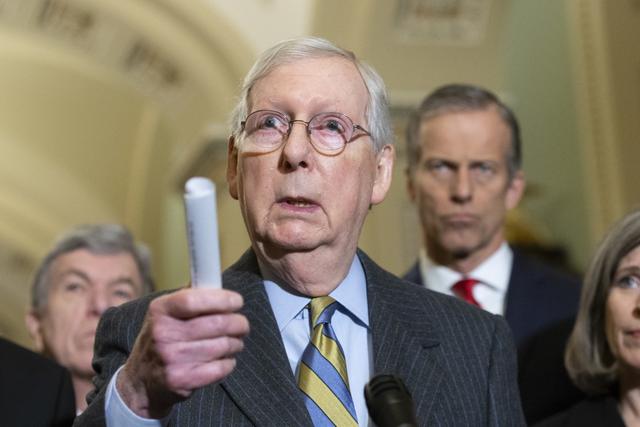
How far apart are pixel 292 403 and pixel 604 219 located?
8.31 meters

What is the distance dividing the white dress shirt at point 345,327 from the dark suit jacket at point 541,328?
58.8 inches

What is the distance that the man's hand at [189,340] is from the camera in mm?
1990

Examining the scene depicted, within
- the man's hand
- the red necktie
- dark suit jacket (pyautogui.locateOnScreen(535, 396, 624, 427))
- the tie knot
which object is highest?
the man's hand

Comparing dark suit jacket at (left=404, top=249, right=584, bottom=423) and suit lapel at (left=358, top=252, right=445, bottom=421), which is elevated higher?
suit lapel at (left=358, top=252, right=445, bottom=421)

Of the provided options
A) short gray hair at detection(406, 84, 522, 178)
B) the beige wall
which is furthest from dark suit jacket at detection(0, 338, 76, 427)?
the beige wall

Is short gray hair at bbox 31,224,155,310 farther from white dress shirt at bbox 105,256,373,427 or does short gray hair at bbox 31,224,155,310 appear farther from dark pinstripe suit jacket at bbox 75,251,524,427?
white dress shirt at bbox 105,256,373,427

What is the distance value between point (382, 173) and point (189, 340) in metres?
0.92

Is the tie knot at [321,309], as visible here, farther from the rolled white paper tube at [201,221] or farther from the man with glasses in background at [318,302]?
the rolled white paper tube at [201,221]

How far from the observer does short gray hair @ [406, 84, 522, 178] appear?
4.53 meters

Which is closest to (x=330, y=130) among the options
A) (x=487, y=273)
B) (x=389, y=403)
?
(x=389, y=403)

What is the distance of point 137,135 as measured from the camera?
1506 cm

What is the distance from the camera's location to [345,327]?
8.92 ft

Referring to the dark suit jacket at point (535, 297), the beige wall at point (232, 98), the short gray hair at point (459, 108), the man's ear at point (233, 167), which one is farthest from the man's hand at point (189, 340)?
the beige wall at point (232, 98)

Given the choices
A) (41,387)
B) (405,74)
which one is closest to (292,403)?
(41,387)
